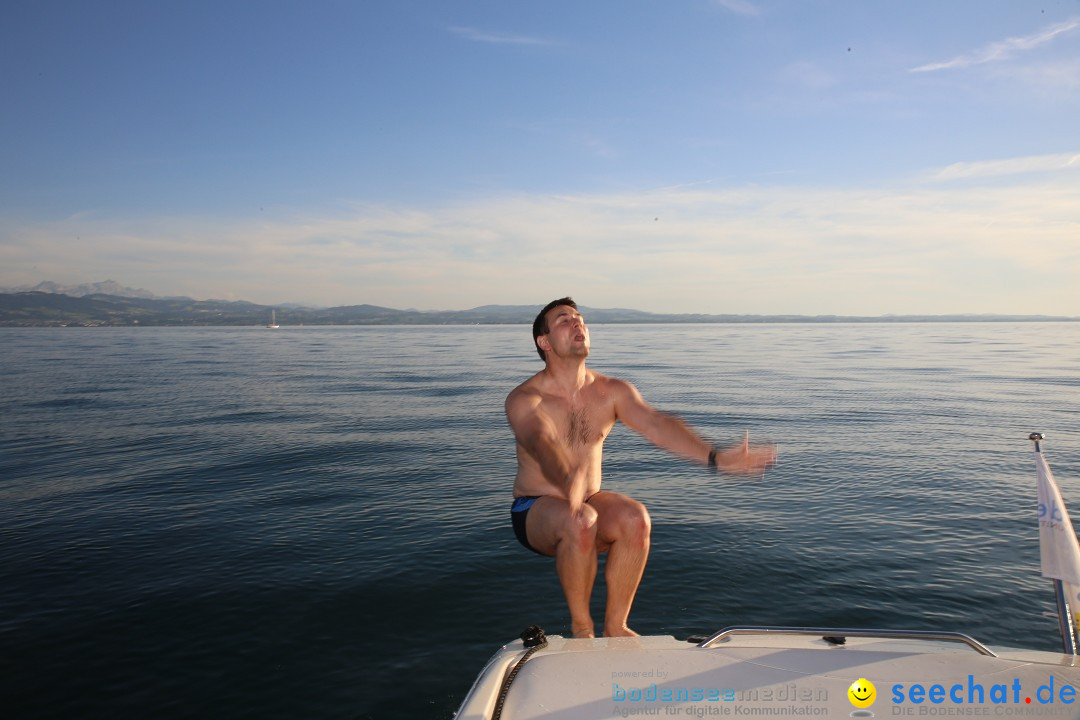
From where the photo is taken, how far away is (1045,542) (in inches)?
156

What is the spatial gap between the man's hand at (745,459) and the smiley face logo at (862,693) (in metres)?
1.61

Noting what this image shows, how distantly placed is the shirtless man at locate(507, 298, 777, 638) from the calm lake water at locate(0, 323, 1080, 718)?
1.65m

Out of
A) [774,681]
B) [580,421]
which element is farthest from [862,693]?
[580,421]

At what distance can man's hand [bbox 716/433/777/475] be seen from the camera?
4.43 meters

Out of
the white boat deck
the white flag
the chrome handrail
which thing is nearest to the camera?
the white boat deck

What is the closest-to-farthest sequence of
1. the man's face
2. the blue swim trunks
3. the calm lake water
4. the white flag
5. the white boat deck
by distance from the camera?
the white boat deck
the white flag
the blue swim trunks
the man's face
the calm lake water

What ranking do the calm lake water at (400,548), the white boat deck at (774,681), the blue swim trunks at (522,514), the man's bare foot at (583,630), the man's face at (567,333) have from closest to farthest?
1. the white boat deck at (774,681)
2. the man's bare foot at (583,630)
3. the blue swim trunks at (522,514)
4. the man's face at (567,333)
5. the calm lake water at (400,548)

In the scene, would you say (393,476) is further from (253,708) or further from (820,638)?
(820,638)

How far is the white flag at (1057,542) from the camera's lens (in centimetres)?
386

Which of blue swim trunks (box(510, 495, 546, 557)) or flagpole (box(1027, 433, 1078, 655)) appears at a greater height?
blue swim trunks (box(510, 495, 546, 557))

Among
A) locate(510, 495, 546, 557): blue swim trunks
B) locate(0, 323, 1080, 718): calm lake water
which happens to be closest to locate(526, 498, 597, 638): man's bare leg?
locate(510, 495, 546, 557): blue swim trunks

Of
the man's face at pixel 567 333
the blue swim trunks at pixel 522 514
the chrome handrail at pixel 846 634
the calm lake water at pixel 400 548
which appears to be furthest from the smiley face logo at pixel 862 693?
the calm lake water at pixel 400 548

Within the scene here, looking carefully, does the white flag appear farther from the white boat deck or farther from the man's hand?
the man's hand

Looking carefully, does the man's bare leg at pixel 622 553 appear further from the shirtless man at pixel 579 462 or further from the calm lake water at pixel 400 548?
the calm lake water at pixel 400 548
